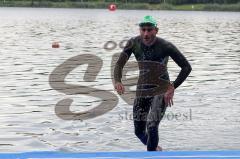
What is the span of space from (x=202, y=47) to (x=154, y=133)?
108 feet

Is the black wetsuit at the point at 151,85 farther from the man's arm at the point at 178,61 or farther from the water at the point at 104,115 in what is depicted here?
the water at the point at 104,115

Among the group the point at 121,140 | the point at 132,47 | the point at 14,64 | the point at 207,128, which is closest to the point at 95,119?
the point at 121,140

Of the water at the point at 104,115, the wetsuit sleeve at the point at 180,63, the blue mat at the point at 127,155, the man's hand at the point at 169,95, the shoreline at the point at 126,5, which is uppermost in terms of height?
the wetsuit sleeve at the point at 180,63

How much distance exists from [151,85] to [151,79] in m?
0.17

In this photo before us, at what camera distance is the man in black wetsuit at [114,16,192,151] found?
34.7ft

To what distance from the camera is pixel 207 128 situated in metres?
15.1

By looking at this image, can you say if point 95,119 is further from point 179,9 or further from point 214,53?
point 179,9

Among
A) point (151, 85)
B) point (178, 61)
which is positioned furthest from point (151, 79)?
point (178, 61)

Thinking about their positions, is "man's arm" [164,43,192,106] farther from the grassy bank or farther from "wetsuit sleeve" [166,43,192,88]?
the grassy bank

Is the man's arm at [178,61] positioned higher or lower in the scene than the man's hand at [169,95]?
higher

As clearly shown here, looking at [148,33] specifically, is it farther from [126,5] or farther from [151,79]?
[126,5]

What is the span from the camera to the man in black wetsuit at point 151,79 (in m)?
10.6

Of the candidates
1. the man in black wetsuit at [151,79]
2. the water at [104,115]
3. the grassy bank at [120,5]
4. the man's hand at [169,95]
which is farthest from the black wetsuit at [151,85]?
the grassy bank at [120,5]

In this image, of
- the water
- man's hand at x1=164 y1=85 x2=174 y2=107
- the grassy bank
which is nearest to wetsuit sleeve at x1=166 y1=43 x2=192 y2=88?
man's hand at x1=164 y1=85 x2=174 y2=107
